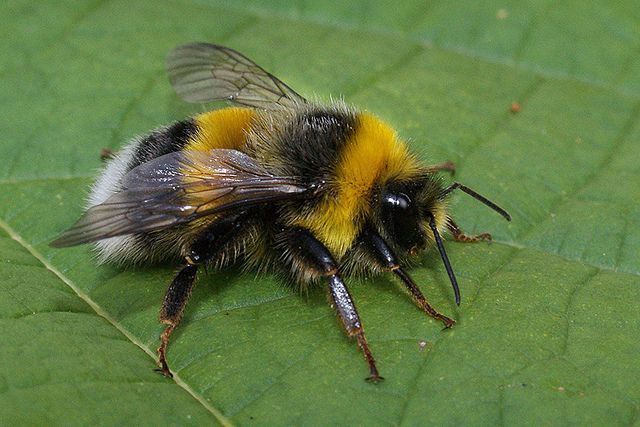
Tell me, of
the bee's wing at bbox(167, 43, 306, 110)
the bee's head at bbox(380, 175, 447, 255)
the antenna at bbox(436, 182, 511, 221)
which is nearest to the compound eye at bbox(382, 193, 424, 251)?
the bee's head at bbox(380, 175, 447, 255)

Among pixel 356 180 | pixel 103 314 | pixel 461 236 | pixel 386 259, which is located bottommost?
pixel 103 314

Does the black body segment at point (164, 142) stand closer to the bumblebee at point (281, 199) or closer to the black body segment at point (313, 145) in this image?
the bumblebee at point (281, 199)

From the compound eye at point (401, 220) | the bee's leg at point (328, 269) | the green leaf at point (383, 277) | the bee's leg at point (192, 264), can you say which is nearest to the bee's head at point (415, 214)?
the compound eye at point (401, 220)

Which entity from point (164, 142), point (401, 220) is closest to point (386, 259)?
point (401, 220)

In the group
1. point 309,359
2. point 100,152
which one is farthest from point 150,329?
point 100,152

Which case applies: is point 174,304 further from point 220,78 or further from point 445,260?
point 220,78

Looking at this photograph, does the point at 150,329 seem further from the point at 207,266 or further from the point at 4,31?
the point at 4,31
